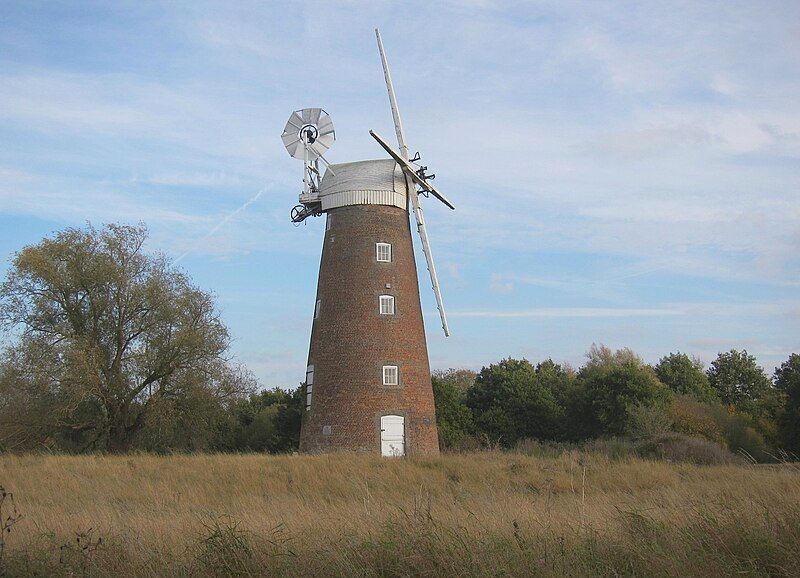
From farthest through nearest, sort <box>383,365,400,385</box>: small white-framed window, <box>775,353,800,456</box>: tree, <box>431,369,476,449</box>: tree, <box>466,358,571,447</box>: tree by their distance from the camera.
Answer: <box>466,358,571,447</box>: tree < <box>431,369,476,449</box>: tree < <box>775,353,800,456</box>: tree < <box>383,365,400,385</box>: small white-framed window

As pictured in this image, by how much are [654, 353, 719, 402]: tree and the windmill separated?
24.2 meters

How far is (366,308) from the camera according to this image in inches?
1107

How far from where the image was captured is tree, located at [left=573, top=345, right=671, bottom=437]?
120 feet

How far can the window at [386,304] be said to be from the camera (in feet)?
92.9

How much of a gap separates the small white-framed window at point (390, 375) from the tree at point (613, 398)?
12403mm

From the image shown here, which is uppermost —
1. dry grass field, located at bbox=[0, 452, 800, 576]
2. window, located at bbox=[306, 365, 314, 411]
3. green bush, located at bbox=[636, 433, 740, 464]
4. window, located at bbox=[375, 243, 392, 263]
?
window, located at bbox=[375, 243, 392, 263]

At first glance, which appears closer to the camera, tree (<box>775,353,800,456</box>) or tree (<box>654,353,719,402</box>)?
tree (<box>775,353,800,456</box>)

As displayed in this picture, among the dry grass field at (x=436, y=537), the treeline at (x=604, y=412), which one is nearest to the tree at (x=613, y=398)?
the treeline at (x=604, y=412)

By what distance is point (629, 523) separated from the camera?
8.90 metres

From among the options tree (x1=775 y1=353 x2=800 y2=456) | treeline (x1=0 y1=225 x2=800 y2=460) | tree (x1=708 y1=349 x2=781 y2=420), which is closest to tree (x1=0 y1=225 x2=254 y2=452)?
treeline (x1=0 y1=225 x2=800 y2=460)

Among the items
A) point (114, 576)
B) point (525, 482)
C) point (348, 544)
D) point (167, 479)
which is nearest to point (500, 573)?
point (348, 544)

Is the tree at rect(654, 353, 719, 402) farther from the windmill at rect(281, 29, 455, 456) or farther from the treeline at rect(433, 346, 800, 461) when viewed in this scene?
the windmill at rect(281, 29, 455, 456)

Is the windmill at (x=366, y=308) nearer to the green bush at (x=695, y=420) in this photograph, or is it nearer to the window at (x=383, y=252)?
the window at (x=383, y=252)

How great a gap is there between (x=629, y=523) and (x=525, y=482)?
29.8 ft
